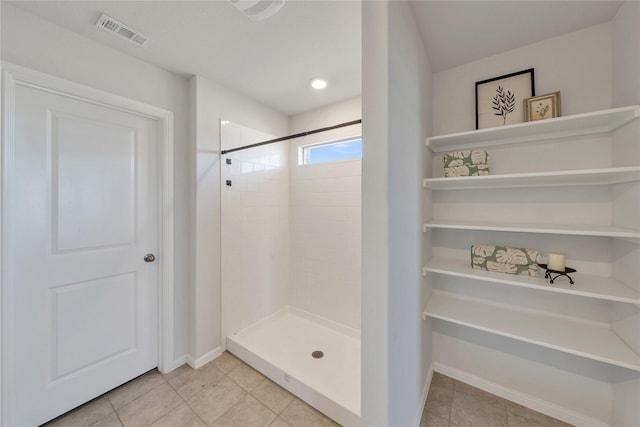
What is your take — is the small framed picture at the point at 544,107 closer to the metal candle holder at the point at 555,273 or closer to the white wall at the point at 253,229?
the metal candle holder at the point at 555,273

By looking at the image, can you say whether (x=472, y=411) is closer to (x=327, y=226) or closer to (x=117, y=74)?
(x=327, y=226)

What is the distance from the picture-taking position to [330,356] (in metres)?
2.09

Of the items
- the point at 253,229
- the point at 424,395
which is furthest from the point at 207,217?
the point at 424,395

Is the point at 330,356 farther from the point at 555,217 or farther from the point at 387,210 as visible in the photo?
the point at 555,217

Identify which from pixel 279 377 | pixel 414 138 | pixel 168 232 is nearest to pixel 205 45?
pixel 168 232

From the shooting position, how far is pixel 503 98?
1.60 meters

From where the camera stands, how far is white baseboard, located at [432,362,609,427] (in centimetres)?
Answer: 141

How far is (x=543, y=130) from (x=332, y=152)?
65.8 inches

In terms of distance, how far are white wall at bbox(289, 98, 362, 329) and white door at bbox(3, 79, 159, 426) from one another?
1381 mm

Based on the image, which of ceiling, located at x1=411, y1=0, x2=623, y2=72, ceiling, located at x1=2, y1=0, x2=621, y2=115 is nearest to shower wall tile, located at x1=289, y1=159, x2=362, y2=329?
ceiling, located at x1=2, y1=0, x2=621, y2=115

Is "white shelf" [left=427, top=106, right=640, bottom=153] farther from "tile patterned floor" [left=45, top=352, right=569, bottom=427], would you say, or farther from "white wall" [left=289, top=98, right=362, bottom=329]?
"tile patterned floor" [left=45, top=352, right=569, bottom=427]

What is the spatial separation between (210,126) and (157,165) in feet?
1.74

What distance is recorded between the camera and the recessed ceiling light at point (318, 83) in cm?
203

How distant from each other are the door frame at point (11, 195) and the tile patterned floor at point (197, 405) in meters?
0.22
